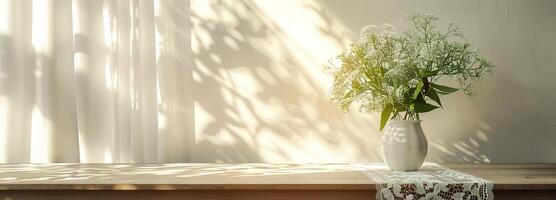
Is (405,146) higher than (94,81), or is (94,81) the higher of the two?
(94,81)

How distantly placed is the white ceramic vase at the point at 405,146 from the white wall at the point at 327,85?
0.44m

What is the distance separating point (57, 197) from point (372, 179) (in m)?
1.11

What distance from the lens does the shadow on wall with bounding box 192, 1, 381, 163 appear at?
264 cm

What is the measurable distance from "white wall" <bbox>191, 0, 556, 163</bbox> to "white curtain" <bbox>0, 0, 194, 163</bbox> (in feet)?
0.42

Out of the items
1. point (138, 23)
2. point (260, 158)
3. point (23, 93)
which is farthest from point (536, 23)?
point (23, 93)

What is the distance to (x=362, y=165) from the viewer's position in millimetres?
2465

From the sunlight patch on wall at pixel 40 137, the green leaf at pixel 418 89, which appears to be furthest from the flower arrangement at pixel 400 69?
the sunlight patch on wall at pixel 40 137

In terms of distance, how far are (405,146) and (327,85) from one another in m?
0.61

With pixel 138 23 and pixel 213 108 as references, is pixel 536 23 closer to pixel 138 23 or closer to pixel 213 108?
pixel 213 108

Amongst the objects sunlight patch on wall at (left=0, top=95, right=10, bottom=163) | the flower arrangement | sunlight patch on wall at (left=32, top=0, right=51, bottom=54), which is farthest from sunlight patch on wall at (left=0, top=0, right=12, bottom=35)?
the flower arrangement

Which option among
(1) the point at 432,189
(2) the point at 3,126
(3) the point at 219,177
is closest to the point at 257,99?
(3) the point at 219,177

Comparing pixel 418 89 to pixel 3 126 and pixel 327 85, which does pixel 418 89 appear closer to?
pixel 327 85

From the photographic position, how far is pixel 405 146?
216 centimetres

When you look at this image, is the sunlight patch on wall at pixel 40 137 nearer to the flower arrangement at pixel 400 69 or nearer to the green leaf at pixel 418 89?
the flower arrangement at pixel 400 69
